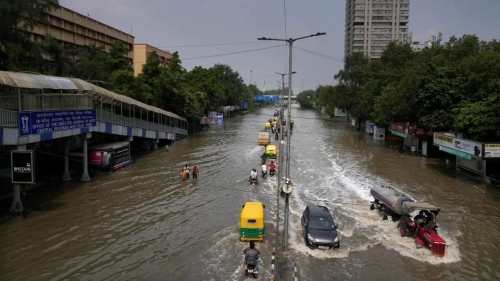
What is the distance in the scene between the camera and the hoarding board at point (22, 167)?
1958cm

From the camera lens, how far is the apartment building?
60828mm

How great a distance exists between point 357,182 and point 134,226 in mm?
18764

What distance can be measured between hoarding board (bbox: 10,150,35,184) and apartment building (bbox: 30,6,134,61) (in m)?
42.4

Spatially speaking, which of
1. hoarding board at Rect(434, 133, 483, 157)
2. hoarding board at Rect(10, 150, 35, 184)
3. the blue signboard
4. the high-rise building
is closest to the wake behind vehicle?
hoarding board at Rect(434, 133, 483, 157)

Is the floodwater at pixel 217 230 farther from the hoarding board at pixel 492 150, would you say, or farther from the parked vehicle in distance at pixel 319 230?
the hoarding board at pixel 492 150

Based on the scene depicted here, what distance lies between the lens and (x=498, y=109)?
2973 centimetres

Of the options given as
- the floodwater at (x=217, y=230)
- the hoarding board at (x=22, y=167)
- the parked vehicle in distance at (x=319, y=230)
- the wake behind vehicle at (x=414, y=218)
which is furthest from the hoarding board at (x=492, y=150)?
the hoarding board at (x=22, y=167)

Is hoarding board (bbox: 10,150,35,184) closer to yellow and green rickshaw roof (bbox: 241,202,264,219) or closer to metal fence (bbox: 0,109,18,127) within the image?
A: metal fence (bbox: 0,109,18,127)

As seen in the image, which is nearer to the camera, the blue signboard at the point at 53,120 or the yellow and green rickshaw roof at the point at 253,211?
the yellow and green rickshaw roof at the point at 253,211

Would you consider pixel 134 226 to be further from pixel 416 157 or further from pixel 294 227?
pixel 416 157

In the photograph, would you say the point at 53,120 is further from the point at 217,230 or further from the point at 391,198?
the point at 391,198

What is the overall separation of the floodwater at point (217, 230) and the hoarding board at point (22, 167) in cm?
221

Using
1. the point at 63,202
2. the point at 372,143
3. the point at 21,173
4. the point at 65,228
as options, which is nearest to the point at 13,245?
the point at 65,228

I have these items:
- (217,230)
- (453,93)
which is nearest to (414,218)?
(217,230)
